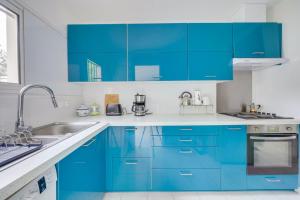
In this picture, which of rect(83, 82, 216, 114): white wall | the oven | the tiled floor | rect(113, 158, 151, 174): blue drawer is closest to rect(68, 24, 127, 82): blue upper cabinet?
rect(83, 82, 216, 114): white wall

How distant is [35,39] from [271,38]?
8.92ft

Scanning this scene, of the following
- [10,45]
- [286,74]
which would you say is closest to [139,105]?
[10,45]

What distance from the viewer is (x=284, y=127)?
2008 millimetres

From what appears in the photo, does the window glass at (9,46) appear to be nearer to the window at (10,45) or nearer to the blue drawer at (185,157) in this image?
the window at (10,45)

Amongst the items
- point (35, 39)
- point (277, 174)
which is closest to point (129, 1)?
point (35, 39)

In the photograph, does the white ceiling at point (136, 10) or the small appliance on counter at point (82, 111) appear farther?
the small appliance on counter at point (82, 111)

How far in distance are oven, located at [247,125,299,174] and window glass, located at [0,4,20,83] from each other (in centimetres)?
233

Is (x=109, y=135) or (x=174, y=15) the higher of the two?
(x=174, y=15)

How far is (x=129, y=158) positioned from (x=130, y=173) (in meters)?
0.17

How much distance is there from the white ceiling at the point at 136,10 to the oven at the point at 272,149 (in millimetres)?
1559

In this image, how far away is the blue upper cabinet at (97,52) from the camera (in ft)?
7.92

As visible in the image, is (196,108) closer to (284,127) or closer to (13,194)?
(284,127)

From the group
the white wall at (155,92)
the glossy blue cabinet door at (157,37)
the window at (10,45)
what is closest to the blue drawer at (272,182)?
the white wall at (155,92)

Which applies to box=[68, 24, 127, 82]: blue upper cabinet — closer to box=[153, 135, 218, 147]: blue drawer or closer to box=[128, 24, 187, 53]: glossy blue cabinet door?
box=[128, 24, 187, 53]: glossy blue cabinet door
